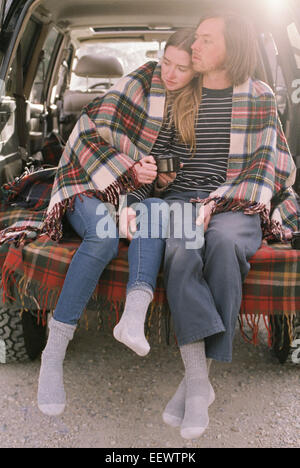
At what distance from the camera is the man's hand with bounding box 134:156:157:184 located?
2133mm

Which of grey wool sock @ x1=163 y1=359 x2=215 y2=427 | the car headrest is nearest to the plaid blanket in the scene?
grey wool sock @ x1=163 y1=359 x2=215 y2=427

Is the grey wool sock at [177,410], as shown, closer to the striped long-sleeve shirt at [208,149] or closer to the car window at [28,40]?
the striped long-sleeve shirt at [208,149]

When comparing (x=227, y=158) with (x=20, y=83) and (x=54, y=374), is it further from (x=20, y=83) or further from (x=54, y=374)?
(x=20, y=83)

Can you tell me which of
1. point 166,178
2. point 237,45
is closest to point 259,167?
point 166,178

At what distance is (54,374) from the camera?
173cm

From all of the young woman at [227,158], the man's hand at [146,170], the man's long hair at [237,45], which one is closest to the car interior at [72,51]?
the man's long hair at [237,45]

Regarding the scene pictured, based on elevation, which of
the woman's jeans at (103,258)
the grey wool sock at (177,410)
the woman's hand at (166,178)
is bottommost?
the grey wool sock at (177,410)

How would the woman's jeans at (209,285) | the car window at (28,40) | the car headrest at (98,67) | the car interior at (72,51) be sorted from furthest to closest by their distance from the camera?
the car headrest at (98,67)
the car window at (28,40)
the car interior at (72,51)
the woman's jeans at (209,285)

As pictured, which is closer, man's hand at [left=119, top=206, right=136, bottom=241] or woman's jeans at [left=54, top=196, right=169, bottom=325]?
woman's jeans at [left=54, top=196, right=169, bottom=325]

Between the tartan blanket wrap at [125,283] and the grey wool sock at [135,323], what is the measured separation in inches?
6.6

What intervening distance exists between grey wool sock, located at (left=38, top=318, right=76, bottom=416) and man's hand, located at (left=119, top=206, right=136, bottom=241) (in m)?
0.40

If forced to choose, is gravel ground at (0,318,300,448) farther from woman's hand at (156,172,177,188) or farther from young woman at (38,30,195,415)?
woman's hand at (156,172,177,188)

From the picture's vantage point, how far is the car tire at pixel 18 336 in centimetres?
215

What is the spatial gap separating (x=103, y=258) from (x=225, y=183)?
67 centimetres
